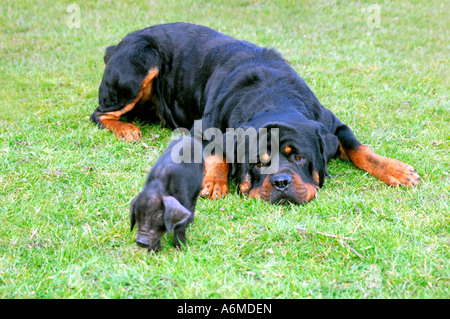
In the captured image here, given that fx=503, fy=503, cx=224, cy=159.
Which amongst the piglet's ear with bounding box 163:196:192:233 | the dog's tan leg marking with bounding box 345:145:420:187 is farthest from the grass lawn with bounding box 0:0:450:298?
the piglet's ear with bounding box 163:196:192:233

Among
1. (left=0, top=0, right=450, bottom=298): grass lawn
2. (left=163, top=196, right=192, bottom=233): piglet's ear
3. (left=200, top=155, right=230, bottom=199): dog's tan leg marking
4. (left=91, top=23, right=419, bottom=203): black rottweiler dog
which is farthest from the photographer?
(left=200, top=155, right=230, bottom=199): dog's tan leg marking

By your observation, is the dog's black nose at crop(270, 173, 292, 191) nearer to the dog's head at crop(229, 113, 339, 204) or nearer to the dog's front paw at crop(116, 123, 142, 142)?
the dog's head at crop(229, 113, 339, 204)

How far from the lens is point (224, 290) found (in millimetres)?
2510

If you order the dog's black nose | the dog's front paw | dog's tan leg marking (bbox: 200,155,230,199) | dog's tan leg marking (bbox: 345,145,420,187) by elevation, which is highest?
the dog's black nose

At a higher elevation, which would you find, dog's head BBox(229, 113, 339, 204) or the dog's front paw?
dog's head BBox(229, 113, 339, 204)

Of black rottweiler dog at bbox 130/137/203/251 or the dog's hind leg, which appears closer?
black rottweiler dog at bbox 130/137/203/251

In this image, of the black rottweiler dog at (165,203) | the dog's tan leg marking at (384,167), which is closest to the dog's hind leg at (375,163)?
the dog's tan leg marking at (384,167)

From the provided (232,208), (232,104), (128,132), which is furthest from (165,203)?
(128,132)

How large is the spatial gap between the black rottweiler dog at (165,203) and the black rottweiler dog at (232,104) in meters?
0.51

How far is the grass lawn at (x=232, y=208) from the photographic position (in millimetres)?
2607

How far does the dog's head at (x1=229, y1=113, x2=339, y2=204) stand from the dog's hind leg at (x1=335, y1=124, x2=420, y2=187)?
506mm

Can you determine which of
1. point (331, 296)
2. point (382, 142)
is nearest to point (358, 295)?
point (331, 296)

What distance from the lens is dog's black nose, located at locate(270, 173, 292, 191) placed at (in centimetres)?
334

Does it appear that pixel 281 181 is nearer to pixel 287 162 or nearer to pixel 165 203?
pixel 287 162
